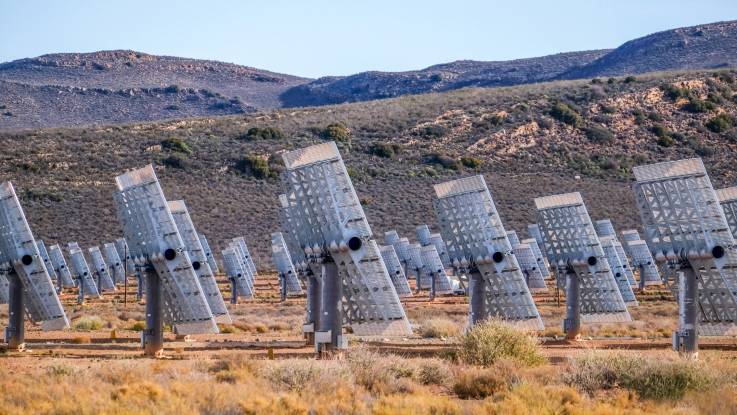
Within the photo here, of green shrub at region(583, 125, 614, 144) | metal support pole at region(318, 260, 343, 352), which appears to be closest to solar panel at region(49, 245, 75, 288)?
metal support pole at region(318, 260, 343, 352)

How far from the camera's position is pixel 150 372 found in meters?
22.4

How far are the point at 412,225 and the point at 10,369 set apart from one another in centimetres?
6122

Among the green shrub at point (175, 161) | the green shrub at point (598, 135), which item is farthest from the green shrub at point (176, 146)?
the green shrub at point (598, 135)

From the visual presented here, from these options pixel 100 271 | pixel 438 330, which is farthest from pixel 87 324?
pixel 100 271

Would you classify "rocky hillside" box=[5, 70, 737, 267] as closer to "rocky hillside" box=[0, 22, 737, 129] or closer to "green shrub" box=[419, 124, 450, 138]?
"green shrub" box=[419, 124, 450, 138]

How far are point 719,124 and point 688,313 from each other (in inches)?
2954

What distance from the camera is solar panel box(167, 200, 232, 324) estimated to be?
125 feet

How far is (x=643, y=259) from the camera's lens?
62.9 m

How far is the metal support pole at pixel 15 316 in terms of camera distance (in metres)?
32.3

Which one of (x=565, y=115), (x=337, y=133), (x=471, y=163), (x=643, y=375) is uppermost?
(x=337, y=133)

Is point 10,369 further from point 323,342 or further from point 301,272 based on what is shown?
point 301,272

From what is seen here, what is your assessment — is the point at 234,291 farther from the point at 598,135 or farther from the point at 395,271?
the point at 598,135

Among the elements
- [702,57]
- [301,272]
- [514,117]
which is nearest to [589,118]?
[514,117]

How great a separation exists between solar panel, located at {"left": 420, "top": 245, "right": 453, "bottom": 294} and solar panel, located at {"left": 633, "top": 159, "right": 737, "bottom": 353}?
33261 millimetres
